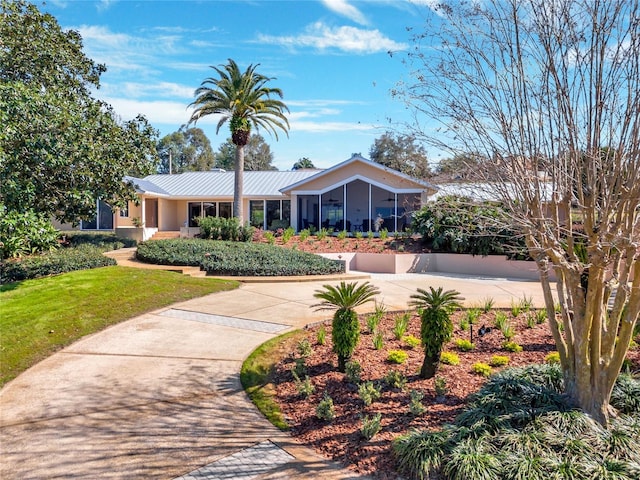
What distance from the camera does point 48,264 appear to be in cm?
1186

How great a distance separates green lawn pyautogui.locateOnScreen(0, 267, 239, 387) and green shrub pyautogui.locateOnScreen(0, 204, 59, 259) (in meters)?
1.18

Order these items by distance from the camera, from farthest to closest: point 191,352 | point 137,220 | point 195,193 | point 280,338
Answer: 1. point 195,193
2. point 137,220
3. point 280,338
4. point 191,352

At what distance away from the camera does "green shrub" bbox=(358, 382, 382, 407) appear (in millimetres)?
4391

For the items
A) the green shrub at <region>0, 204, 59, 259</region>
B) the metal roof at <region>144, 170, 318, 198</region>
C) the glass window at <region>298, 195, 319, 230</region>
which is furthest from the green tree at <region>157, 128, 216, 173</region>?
the green shrub at <region>0, 204, 59, 259</region>

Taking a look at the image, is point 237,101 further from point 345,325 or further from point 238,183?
point 345,325

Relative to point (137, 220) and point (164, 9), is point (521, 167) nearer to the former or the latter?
point (164, 9)

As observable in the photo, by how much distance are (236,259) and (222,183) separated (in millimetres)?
18181

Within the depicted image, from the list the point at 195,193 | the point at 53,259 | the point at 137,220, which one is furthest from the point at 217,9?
the point at 195,193

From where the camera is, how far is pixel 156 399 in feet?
15.4

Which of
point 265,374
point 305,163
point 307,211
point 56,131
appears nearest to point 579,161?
point 265,374

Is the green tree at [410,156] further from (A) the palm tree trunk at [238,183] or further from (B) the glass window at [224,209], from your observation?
(B) the glass window at [224,209]

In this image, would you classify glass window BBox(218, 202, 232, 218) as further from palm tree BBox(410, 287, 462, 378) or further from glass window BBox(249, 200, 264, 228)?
palm tree BBox(410, 287, 462, 378)

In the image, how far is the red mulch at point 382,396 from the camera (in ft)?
12.1

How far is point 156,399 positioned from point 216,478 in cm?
174
